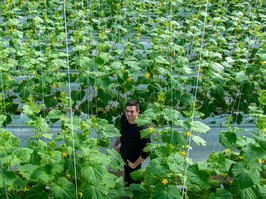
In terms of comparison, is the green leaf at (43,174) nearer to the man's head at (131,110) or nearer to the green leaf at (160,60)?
the man's head at (131,110)

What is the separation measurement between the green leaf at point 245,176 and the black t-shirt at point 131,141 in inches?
33.9

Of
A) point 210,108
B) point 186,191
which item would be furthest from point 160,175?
point 210,108

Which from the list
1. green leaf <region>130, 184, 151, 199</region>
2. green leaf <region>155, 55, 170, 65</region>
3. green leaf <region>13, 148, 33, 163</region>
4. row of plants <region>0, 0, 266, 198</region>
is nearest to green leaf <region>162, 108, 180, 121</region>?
row of plants <region>0, 0, 266, 198</region>

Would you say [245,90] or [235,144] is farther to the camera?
[245,90]

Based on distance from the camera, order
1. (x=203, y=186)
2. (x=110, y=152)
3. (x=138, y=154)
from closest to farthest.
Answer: (x=203, y=186), (x=110, y=152), (x=138, y=154)

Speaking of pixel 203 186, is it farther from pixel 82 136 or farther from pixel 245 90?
pixel 245 90

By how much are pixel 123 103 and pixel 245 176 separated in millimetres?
1531

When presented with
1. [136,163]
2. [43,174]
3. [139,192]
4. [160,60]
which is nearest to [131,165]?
[136,163]

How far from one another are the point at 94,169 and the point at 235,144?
80 cm

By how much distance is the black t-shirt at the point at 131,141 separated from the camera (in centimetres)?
296

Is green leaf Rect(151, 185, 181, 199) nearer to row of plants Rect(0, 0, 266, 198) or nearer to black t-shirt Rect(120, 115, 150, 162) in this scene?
row of plants Rect(0, 0, 266, 198)

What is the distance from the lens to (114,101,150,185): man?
2924mm

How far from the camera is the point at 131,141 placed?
2988 millimetres

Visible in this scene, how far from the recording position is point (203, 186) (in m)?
2.29
